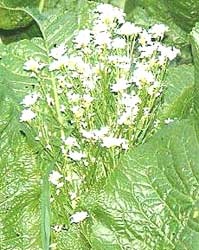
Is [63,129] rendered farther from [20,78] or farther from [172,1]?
[172,1]

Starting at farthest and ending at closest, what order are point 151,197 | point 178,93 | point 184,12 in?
point 184,12
point 178,93
point 151,197

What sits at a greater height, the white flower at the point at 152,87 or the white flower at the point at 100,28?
the white flower at the point at 100,28

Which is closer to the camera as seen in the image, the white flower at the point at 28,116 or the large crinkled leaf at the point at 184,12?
the white flower at the point at 28,116

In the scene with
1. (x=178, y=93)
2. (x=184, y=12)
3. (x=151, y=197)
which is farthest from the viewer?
(x=184, y=12)

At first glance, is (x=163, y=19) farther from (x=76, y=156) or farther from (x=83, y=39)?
(x=76, y=156)

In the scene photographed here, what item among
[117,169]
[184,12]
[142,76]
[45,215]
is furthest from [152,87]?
[184,12]

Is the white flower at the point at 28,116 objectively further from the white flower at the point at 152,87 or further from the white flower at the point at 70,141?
the white flower at the point at 152,87

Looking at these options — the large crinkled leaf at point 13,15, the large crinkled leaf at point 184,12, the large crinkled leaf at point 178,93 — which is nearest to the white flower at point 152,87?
the large crinkled leaf at point 178,93

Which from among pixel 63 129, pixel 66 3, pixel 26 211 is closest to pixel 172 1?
pixel 66 3
